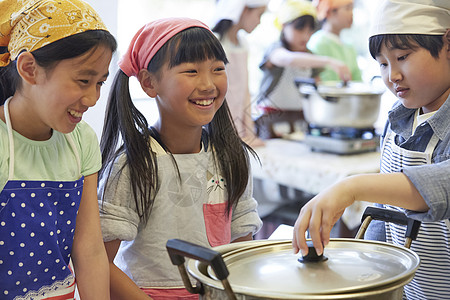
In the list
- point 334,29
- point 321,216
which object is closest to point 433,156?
point 321,216

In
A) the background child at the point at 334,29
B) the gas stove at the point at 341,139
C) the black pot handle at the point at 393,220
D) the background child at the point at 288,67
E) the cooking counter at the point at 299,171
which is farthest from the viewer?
the background child at the point at 334,29

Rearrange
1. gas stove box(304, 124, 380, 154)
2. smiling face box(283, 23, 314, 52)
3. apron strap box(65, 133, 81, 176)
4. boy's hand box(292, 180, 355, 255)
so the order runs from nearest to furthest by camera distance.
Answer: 1. boy's hand box(292, 180, 355, 255)
2. apron strap box(65, 133, 81, 176)
3. gas stove box(304, 124, 380, 154)
4. smiling face box(283, 23, 314, 52)

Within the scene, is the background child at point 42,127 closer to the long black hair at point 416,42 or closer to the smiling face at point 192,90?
the smiling face at point 192,90

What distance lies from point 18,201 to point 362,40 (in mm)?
4927

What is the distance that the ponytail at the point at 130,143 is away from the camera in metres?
1.18

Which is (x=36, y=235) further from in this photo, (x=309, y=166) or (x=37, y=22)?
(x=309, y=166)

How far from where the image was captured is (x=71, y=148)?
107 centimetres

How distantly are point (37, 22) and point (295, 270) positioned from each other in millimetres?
576

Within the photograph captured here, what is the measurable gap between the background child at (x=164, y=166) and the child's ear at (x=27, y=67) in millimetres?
293

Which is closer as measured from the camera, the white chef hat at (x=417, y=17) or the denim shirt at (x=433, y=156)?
the denim shirt at (x=433, y=156)

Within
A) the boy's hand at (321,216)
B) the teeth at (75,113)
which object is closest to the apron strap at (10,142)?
the teeth at (75,113)

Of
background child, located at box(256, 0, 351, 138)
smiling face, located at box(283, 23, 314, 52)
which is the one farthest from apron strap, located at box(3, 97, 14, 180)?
smiling face, located at box(283, 23, 314, 52)

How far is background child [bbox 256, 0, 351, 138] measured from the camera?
9.91 feet

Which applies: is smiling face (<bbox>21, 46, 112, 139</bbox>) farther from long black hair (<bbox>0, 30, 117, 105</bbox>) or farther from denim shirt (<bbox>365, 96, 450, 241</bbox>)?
denim shirt (<bbox>365, 96, 450, 241</bbox>)
